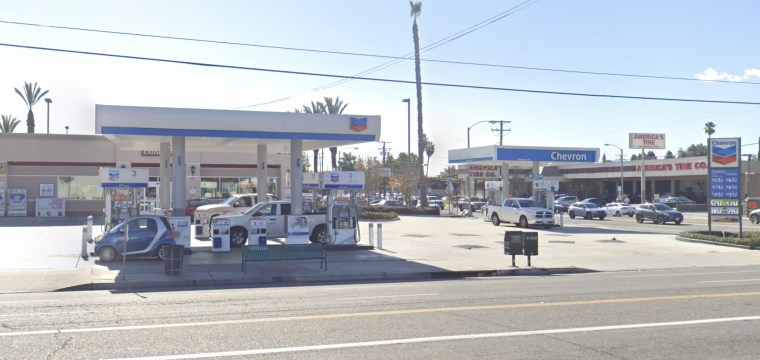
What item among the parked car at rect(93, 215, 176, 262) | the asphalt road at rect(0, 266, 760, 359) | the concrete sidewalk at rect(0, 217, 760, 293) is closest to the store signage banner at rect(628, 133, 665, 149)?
the concrete sidewalk at rect(0, 217, 760, 293)

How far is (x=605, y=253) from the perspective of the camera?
24.7 meters

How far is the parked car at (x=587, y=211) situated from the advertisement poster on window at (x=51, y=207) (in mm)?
36762

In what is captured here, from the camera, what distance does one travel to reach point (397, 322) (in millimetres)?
10078

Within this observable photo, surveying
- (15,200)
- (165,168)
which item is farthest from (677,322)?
(15,200)

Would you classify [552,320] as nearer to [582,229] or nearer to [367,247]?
[367,247]

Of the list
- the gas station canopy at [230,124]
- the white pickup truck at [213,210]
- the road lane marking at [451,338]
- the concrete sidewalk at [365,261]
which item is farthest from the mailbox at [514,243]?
the white pickup truck at [213,210]

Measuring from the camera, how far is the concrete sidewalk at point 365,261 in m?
16.7

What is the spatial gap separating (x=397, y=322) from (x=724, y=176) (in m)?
23.5

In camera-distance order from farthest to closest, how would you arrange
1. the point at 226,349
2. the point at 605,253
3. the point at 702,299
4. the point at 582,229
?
1. the point at 582,229
2. the point at 605,253
3. the point at 702,299
4. the point at 226,349

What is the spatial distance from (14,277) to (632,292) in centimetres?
1436

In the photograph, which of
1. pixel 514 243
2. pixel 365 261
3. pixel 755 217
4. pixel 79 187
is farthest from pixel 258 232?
pixel 755 217

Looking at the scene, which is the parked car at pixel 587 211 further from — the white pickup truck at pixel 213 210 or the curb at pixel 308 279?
the curb at pixel 308 279

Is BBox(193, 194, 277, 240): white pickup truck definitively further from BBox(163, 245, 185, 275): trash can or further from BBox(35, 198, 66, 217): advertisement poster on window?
BBox(35, 198, 66, 217): advertisement poster on window

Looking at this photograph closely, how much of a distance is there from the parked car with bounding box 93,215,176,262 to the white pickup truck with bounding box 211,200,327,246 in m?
4.12
